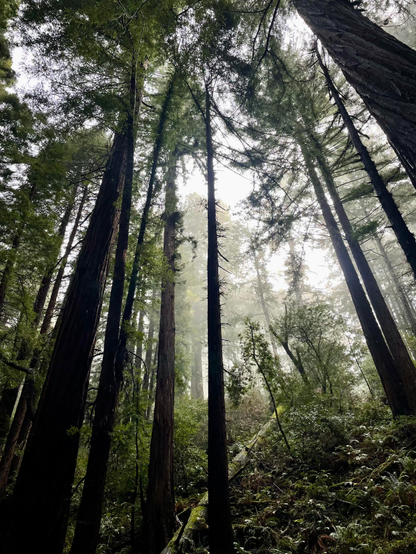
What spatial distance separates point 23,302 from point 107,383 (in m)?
5.48

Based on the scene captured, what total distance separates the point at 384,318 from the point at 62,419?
8157 mm

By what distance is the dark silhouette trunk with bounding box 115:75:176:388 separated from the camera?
11.8 feet

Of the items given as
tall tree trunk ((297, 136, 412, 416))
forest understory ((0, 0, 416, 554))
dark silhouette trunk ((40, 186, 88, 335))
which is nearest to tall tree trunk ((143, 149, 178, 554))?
forest understory ((0, 0, 416, 554))

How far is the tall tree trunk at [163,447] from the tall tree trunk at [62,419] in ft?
5.05

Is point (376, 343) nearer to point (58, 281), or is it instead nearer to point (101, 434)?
point (101, 434)

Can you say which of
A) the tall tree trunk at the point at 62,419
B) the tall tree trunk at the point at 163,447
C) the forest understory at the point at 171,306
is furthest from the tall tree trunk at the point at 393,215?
the tall tree trunk at the point at 62,419

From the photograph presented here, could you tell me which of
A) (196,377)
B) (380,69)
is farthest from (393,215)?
(196,377)

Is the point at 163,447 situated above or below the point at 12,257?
below

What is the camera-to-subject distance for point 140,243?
4.44 metres

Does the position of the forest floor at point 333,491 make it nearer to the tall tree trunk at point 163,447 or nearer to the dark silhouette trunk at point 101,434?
the tall tree trunk at point 163,447

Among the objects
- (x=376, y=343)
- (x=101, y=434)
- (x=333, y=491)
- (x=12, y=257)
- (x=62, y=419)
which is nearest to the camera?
(x=101, y=434)

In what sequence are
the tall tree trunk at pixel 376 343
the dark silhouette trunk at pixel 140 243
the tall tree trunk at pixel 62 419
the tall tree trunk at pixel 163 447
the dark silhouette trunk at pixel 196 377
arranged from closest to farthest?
the tall tree trunk at pixel 62 419 < the dark silhouette trunk at pixel 140 243 < the tall tree trunk at pixel 163 447 < the tall tree trunk at pixel 376 343 < the dark silhouette trunk at pixel 196 377

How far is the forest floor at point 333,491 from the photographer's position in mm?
2760

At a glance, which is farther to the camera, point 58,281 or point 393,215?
point 58,281
